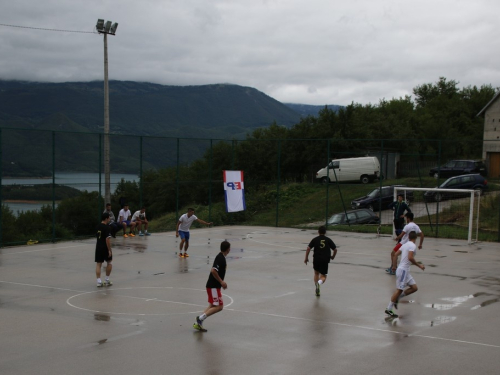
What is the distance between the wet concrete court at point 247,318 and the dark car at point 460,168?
1416 cm

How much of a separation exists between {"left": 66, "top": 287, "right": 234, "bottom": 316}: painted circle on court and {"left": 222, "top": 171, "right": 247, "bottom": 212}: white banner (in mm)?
16356

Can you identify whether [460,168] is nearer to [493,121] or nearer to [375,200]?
[375,200]

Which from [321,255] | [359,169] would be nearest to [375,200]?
[359,169]

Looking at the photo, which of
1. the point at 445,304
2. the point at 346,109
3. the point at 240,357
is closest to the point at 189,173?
the point at 346,109

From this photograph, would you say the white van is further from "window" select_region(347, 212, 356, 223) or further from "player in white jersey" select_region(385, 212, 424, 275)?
"player in white jersey" select_region(385, 212, 424, 275)

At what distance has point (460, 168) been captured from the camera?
36.5 m

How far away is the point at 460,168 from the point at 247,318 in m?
27.6

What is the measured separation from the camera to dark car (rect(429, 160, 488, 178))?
34.5 meters

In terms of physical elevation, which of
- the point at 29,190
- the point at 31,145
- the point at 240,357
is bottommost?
the point at 240,357

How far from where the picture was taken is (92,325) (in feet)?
38.2

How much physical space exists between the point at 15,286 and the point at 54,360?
22.6ft

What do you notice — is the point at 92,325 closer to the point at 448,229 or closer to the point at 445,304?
the point at 445,304

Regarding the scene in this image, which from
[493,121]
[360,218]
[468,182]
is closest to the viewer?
[360,218]

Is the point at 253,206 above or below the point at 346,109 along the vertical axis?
below
